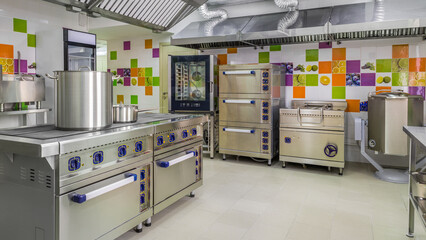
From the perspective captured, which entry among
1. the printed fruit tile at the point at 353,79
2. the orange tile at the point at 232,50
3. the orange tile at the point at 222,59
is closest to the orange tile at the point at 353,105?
the printed fruit tile at the point at 353,79

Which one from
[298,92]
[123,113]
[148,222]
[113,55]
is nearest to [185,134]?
[123,113]

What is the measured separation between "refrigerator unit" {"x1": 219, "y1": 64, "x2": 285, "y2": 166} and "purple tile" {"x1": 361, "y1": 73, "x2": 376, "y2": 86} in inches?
46.3

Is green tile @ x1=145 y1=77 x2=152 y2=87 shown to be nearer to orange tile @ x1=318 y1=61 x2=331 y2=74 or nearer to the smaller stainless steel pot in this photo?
orange tile @ x1=318 y1=61 x2=331 y2=74

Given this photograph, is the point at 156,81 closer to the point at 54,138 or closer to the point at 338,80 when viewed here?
the point at 338,80

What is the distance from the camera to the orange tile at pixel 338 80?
4750mm

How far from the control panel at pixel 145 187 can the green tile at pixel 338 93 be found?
3.47 m

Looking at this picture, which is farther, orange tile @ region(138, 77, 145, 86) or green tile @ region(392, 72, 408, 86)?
orange tile @ region(138, 77, 145, 86)

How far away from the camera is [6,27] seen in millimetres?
3219

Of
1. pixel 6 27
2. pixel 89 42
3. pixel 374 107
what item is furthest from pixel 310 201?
pixel 6 27

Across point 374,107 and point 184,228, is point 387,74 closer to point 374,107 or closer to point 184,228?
point 374,107

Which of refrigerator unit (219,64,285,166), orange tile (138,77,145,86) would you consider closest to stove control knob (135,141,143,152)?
refrigerator unit (219,64,285,166)

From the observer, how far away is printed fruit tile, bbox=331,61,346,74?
4.74 metres

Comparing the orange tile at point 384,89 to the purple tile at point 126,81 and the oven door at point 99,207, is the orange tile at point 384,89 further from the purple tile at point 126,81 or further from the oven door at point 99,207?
the purple tile at point 126,81

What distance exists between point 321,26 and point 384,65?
123cm
